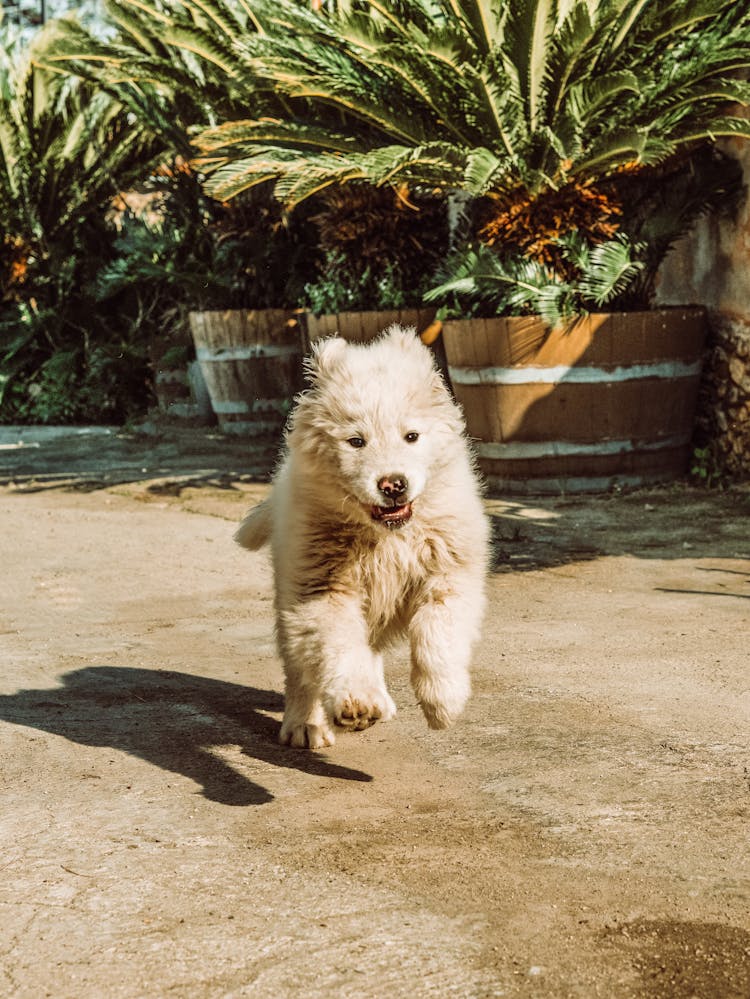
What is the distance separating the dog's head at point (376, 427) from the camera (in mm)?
3873

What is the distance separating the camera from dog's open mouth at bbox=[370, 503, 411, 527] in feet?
12.7

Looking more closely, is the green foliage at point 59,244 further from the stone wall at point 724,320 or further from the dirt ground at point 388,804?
the dirt ground at point 388,804

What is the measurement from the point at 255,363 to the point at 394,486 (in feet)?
30.2

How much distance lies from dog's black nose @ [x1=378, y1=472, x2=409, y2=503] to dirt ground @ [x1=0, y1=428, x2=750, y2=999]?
0.88 m

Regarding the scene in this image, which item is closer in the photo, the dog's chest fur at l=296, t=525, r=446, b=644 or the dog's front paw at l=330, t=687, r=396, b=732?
the dog's front paw at l=330, t=687, r=396, b=732

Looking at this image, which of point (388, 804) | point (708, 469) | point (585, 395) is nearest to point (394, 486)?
point (388, 804)

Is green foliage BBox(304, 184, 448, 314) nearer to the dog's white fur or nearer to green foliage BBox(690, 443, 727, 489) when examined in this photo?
green foliage BBox(690, 443, 727, 489)

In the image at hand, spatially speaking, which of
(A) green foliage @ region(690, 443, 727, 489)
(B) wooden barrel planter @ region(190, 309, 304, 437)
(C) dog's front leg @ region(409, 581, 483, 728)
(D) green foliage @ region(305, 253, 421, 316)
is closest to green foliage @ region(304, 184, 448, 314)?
(D) green foliage @ region(305, 253, 421, 316)

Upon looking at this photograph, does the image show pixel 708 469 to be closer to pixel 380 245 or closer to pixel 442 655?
pixel 380 245

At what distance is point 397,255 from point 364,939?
8767 mm

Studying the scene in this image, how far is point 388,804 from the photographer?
3852 millimetres

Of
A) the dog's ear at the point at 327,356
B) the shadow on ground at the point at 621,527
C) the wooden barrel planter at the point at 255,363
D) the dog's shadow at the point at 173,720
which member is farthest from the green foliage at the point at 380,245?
the dog's ear at the point at 327,356

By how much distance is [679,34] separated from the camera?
1001 cm

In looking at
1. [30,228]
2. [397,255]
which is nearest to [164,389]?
[30,228]
